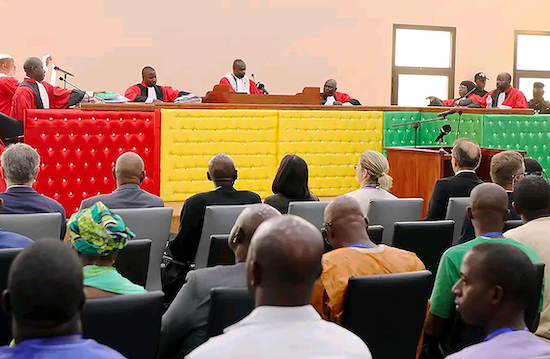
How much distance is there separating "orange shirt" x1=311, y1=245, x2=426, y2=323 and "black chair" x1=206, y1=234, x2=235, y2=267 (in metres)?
0.86

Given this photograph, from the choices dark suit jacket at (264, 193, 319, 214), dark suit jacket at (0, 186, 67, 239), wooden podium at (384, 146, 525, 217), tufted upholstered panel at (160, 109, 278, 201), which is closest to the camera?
dark suit jacket at (0, 186, 67, 239)

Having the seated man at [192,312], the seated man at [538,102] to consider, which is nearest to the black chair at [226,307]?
the seated man at [192,312]

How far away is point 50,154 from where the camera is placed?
704 cm

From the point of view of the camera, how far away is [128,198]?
438cm

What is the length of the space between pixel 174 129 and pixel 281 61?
4765 mm

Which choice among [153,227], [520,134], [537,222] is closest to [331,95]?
[520,134]

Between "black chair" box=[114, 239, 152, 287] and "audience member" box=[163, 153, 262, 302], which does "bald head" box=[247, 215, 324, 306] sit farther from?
A: "audience member" box=[163, 153, 262, 302]

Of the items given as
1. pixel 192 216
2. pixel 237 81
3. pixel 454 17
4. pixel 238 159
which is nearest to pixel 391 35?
pixel 454 17

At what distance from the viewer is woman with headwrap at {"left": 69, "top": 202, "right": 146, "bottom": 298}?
2.38m

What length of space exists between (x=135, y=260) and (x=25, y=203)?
45.5 inches

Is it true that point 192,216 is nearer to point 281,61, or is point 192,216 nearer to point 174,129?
point 174,129

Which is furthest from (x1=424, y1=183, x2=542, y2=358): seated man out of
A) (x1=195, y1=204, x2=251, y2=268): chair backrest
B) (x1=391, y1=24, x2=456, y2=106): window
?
(x1=391, y1=24, x2=456, y2=106): window

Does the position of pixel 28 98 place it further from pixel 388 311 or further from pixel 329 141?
pixel 388 311

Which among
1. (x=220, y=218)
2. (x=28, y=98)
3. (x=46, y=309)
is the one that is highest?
(x=28, y=98)
